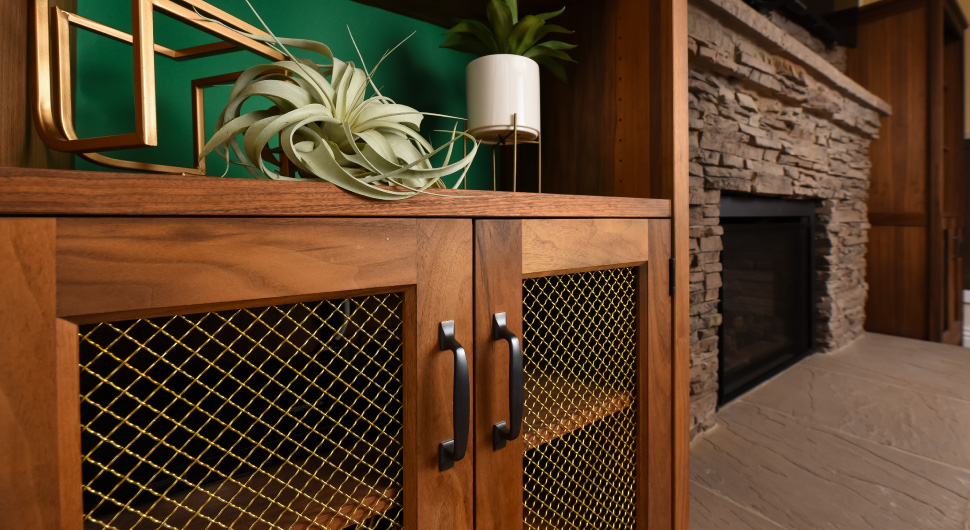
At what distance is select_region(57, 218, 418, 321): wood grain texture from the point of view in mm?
384

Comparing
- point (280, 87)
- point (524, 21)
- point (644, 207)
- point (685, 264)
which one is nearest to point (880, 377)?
point (685, 264)

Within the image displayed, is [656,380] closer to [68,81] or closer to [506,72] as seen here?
[506,72]

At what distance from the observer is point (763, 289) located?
2217 mm

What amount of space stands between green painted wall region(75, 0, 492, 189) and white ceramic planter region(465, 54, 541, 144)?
22 centimetres

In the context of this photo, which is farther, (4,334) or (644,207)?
(644,207)

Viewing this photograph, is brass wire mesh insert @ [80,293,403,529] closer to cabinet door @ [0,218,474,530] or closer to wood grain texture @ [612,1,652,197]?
cabinet door @ [0,218,474,530]

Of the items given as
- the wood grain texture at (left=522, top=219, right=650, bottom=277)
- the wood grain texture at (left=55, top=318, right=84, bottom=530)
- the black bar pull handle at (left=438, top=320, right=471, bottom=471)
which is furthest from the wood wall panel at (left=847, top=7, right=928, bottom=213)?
the wood grain texture at (left=55, top=318, right=84, bottom=530)

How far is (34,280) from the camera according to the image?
0.36 meters

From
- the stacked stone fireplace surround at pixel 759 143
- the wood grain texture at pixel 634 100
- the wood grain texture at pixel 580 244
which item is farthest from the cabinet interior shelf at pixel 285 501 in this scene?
the stacked stone fireplace surround at pixel 759 143

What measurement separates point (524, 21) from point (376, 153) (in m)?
0.55

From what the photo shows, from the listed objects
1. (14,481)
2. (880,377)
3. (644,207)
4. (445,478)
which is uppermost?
(644,207)

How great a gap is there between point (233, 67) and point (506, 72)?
0.52 m

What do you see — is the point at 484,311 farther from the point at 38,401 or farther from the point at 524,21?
the point at 524,21

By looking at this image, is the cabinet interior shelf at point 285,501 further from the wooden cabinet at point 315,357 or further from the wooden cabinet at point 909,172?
the wooden cabinet at point 909,172
